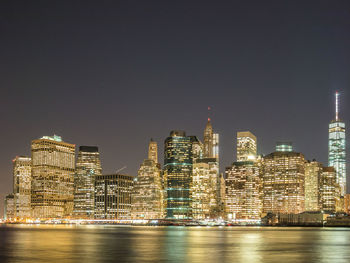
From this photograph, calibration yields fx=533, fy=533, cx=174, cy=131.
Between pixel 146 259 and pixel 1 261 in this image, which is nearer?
pixel 1 261

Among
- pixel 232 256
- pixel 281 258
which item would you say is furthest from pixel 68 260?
pixel 281 258

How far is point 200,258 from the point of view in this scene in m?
75.4

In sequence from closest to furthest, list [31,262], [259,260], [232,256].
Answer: [31,262]
[259,260]
[232,256]

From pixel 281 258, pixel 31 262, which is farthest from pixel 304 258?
pixel 31 262

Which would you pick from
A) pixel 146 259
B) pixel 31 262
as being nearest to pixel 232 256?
pixel 146 259

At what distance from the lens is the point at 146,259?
242 feet

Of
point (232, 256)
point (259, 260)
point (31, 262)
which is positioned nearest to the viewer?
point (31, 262)

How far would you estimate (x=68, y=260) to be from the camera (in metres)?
69.4

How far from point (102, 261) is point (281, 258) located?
82.4ft

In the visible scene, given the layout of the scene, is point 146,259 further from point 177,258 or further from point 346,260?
point 346,260

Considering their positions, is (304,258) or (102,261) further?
(304,258)

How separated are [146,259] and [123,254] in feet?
31.3

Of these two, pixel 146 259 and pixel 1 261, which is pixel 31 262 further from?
pixel 146 259

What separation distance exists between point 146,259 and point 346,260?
27452mm
